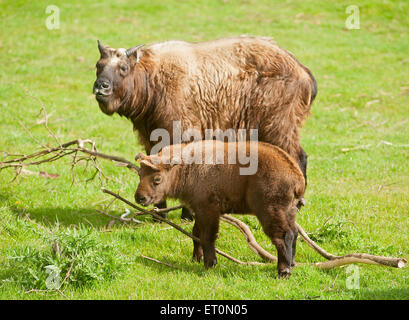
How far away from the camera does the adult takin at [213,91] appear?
289 inches

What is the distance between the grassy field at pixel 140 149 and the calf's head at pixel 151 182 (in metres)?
0.64

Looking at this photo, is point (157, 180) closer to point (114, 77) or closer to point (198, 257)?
point (198, 257)

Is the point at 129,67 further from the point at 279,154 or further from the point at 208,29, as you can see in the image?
the point at 208,29

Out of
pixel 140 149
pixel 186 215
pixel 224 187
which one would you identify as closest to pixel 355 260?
pixel 224 187

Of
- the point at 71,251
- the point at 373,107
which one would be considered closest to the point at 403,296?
the point at 71,251

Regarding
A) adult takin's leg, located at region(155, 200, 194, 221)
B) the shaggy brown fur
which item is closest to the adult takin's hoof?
adult takin's leg, located at region(155, 200, 194, 221)

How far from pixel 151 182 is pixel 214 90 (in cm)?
218

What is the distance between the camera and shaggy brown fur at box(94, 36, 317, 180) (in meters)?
7.35

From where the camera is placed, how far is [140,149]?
1146 centimetres

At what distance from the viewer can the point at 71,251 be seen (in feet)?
18.7

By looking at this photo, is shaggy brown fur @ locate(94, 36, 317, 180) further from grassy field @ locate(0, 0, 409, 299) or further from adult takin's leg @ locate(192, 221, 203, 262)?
adult takin's leg @ locate(192, 221, 203, 262)

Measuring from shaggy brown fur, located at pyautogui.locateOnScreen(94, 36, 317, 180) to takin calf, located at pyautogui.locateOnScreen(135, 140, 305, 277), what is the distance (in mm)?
1274

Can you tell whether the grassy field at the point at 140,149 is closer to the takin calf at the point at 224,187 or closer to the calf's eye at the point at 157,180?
the takin calf at the point at 224,187

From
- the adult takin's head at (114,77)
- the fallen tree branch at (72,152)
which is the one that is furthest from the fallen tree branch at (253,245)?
the adult takin's head at (114,77)
